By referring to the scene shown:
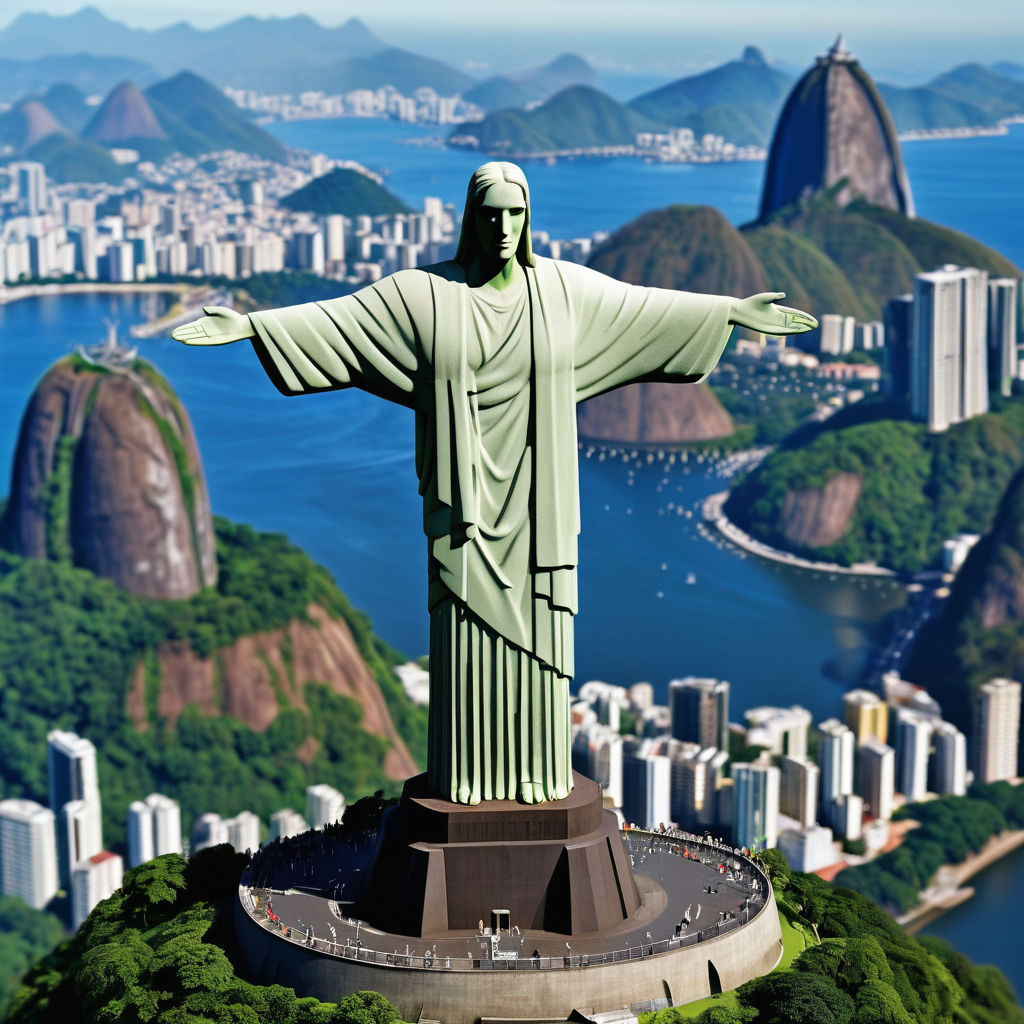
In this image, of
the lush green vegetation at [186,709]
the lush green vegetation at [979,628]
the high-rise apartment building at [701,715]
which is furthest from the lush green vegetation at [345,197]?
the high-rise apartment building at [701,715]

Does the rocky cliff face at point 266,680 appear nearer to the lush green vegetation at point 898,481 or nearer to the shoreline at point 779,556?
the shoreline at point 779,556

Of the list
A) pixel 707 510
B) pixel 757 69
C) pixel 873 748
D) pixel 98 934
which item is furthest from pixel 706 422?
pixel 757 69

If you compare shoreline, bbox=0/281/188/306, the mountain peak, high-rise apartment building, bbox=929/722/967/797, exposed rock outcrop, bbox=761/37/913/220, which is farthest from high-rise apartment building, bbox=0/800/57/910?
the mountain peak

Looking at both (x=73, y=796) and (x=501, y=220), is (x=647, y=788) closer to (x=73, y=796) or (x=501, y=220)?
(x=73, y=796)

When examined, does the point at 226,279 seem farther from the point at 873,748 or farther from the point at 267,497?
the point at 873,748

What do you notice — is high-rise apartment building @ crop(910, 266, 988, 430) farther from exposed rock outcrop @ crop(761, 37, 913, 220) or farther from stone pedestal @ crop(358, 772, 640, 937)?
stone pedestal @ crop(358, 772, 640, 937)

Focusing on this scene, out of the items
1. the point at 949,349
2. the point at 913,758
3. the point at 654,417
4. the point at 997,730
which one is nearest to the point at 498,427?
the point at 913,758
